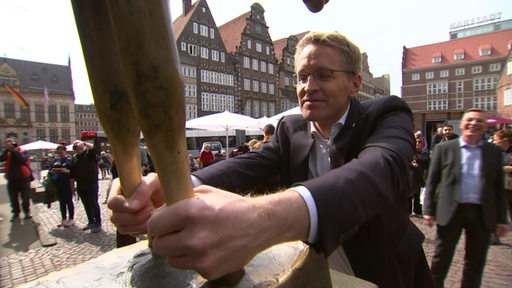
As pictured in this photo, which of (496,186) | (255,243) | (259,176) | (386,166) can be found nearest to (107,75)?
(255,243)

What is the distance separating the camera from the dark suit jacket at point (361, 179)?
711 millimetres

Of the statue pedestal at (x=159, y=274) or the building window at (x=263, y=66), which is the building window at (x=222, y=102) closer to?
the building window at (x=263, y=66)

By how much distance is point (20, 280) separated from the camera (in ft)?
13.9

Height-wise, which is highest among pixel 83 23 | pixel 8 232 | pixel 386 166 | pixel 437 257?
pixel 83 23

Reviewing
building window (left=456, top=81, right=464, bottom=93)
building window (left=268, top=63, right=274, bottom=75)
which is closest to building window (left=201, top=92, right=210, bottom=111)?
building window (left=268, top=63, right=274, bottom=75)

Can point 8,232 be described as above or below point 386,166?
below

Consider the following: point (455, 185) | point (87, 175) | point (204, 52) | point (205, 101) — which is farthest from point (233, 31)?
point (455, 185)

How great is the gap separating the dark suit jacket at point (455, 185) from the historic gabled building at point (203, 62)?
104 ft

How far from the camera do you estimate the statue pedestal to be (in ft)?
2.67

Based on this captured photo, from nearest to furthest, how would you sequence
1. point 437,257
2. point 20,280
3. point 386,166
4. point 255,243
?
point 255,243, point 386,166, point 437,257, point 20,280

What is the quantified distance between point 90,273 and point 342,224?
80cm

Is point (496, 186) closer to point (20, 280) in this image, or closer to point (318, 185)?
point (318, 185)

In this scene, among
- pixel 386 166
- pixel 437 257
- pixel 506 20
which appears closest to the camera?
pixel 386 166

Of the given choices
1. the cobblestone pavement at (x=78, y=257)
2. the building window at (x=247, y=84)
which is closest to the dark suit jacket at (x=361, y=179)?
the cobblestone pavement at (x=78, y=257)
